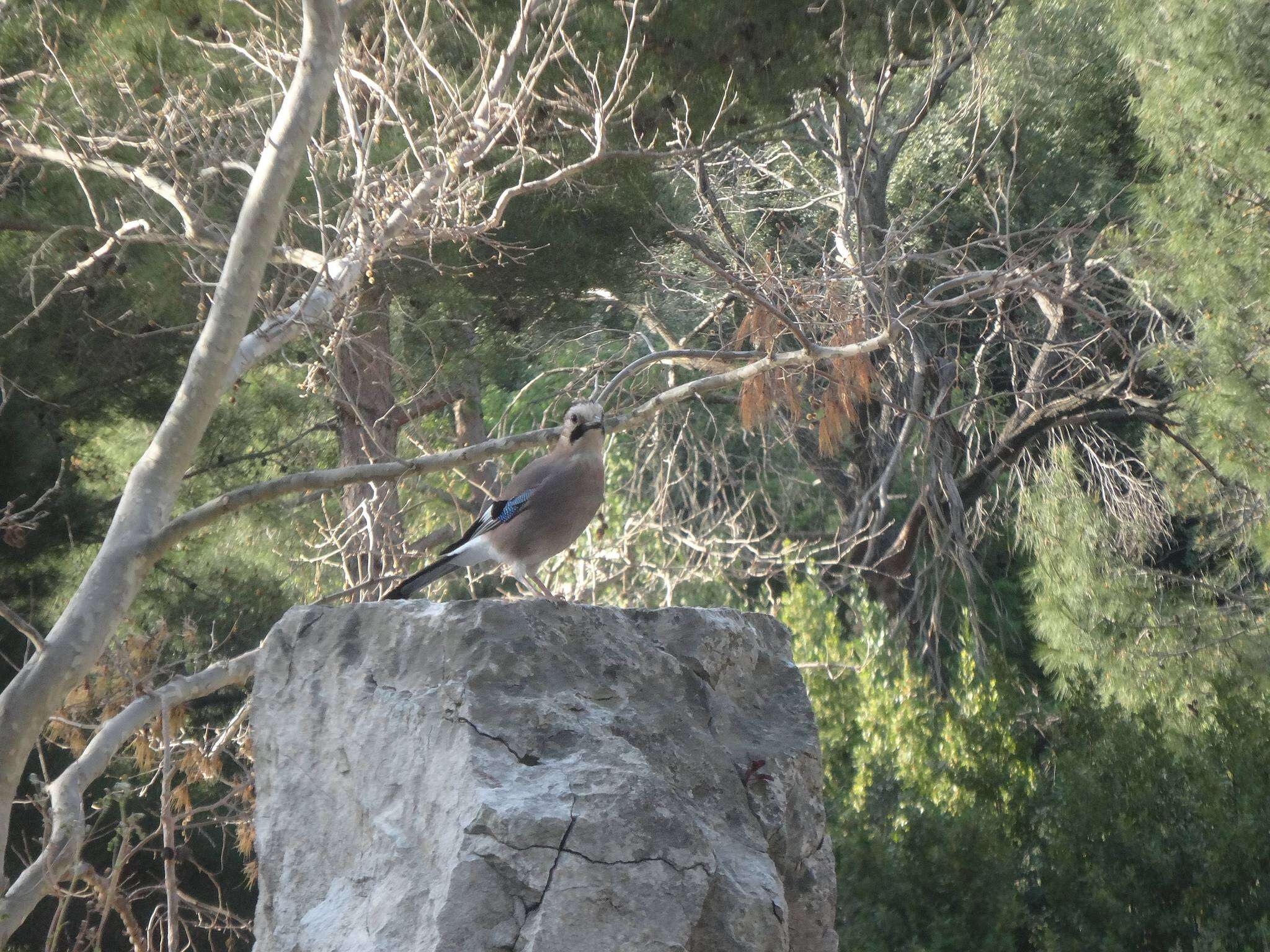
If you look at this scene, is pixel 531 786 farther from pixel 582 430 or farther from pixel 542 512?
pixel 582 430

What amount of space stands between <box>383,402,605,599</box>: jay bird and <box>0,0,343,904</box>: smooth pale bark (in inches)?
57.4

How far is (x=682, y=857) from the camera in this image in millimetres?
2451

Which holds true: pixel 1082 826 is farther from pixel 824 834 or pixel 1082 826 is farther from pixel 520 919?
pixel 520 919

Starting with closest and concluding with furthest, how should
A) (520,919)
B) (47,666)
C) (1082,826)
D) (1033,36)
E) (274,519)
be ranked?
1. (520,919)
2. (47,666)
3. (1082,826)
4. (274,519)
5. (1033,36)

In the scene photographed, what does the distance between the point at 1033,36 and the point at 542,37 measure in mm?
7116

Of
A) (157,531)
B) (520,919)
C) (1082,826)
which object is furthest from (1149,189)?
(520,919)

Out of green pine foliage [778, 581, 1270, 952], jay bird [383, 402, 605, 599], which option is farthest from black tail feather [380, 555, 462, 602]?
green pine foliage [778, 581, 1270, 952]

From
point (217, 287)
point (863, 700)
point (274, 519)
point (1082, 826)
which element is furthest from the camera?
point (274, 519)

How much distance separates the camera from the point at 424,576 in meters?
3.14

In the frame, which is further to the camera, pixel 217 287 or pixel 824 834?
Result: pixel 217 287

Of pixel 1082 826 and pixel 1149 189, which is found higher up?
pixel 1149 189

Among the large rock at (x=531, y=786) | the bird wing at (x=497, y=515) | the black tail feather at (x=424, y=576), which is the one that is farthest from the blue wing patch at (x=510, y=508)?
the large rock at (x=531, y=786)

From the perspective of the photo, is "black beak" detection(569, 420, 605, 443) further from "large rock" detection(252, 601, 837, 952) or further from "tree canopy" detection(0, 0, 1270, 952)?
"tree canopy" detection(0, 0, 1270, 952)

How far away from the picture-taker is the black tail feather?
10.2 ft
